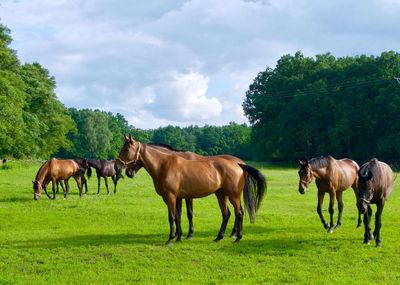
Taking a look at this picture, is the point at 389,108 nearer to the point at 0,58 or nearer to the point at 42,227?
the point at 0,58

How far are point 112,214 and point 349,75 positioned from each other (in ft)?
187

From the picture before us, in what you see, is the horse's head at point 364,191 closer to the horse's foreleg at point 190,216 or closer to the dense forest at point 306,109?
the horse's foreleg at point 190,216

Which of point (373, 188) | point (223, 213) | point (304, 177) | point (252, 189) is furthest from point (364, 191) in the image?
point (223, 213)

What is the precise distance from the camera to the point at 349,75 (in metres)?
68.4

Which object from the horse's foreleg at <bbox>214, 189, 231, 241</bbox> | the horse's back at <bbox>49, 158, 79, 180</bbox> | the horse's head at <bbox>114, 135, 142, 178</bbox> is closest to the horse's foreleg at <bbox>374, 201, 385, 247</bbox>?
the horse's foreleg at <bbox>214, 189, 231, 241</bbox>

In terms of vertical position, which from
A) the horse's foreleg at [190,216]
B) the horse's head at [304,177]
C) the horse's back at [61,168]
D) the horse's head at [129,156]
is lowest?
the horse's foreleg at [190,216]

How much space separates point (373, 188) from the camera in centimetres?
1130

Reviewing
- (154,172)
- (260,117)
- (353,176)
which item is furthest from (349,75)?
(154,172)

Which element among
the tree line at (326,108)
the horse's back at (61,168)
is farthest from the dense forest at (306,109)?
the horse's back at (61,168)

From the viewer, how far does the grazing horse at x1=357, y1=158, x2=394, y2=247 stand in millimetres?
10898

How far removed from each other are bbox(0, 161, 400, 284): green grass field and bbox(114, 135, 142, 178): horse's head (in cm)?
178

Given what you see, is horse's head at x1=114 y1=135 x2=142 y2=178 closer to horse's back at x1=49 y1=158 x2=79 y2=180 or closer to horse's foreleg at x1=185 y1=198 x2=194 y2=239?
horse's foreleg at x1=185 y1=198 x2=194 y2=239

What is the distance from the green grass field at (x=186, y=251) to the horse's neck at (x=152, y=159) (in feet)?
5.71

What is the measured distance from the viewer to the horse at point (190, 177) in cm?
1159
